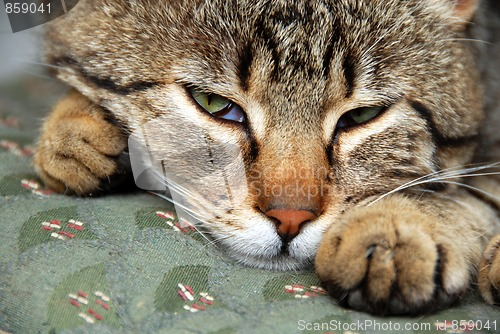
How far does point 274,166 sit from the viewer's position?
1145 mm

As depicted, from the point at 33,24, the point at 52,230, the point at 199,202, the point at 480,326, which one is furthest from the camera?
the point at 33,24

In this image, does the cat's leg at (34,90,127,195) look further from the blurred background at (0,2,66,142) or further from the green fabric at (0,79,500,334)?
the blurred background at (0,2,66,142)

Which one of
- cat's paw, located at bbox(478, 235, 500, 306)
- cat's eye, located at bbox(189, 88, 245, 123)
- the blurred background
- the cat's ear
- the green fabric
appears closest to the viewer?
the green fabric

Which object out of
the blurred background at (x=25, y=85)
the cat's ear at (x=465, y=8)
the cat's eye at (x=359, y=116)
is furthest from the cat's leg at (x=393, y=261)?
the blurred background at (x=25, y=85)

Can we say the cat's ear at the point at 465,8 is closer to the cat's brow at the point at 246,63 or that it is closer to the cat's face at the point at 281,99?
the cat's face at the point at 281,99

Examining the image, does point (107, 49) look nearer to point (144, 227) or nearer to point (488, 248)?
point (144, 227)

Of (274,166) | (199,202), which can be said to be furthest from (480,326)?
(199,202)

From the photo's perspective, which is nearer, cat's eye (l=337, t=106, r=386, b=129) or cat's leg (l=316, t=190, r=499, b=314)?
cat's leg (l=316, t=190, r=499, b=314)

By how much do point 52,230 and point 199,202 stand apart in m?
0.29

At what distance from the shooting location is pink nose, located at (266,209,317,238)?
111 cm

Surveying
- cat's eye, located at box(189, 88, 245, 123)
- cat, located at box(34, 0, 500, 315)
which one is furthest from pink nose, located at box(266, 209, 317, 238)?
cat's eye, located at box(189, 88, 245, 123)

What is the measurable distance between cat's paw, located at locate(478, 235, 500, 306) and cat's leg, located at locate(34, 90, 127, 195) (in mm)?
760

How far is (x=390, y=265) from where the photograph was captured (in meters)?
0.99

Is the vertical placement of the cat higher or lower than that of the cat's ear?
lower
